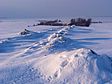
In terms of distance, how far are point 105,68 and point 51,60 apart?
2041mm

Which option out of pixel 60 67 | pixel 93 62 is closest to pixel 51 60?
pixel 60 67

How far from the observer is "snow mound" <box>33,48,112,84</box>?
7641mm

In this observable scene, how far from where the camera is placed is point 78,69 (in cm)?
809

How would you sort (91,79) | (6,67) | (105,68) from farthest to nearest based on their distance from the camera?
(6,67) < (105,68) < (91,79)

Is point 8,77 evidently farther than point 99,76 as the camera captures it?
Yes

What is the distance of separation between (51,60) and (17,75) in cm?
154

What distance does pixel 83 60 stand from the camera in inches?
329

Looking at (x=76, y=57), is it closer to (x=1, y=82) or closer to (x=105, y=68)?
(x=105, y=68)

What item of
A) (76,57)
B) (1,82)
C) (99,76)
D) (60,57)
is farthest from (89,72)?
(1,82)

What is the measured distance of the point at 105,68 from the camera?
8211 millimetres

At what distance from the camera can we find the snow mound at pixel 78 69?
25.1ft

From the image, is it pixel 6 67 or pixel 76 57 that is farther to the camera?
pixel 6 67

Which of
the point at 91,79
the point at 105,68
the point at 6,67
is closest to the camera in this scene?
the point at 91,79

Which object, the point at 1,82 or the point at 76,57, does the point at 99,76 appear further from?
the point at 1,82
